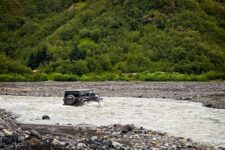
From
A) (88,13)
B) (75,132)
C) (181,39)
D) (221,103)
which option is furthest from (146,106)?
(88,13)

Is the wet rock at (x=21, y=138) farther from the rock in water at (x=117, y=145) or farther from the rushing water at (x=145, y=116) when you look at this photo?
the rushing water at (x=145, y=116)

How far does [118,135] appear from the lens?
33719mm

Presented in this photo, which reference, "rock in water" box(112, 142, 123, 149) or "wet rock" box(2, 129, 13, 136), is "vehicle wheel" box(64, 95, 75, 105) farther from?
"rock in water" box(112, 142, 123, 149)

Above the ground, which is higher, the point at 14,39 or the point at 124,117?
the point at 14,39

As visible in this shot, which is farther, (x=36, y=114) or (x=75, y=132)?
(x=36, y=114)

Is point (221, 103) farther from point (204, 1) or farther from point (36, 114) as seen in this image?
point (204, 1)

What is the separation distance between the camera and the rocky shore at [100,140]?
27109mm

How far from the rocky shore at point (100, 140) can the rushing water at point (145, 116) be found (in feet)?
9.46

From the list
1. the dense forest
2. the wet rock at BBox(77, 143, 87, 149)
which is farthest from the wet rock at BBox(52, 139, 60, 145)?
the dense forest

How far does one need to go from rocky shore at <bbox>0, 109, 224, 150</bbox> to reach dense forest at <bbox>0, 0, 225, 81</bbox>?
294ft

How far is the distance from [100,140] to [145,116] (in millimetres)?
19479

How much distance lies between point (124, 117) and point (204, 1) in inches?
5124

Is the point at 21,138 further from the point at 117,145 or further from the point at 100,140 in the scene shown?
the point at 117,145

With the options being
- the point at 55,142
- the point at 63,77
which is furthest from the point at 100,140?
the point at 63,77
